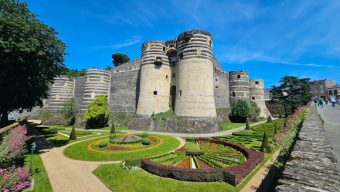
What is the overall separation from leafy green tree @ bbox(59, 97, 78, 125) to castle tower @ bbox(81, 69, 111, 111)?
4904mm

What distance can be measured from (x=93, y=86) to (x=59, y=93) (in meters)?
12.3

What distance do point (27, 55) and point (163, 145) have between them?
16.2 meters

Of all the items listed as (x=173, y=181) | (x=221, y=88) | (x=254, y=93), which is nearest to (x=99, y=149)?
(x=173, y=181)

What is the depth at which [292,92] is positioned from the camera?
153 feet

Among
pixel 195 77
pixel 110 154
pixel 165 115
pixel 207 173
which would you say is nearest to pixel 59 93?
pixel 165 115

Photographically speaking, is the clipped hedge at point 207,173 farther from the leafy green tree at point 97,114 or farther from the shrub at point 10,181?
the leafy green tree at point 97,114

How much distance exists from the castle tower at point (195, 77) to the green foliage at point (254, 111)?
53.1 feet

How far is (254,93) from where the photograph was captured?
4869 centimetres

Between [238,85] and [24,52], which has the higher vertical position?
[238,85]

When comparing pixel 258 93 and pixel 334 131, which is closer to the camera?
pixel 334 131

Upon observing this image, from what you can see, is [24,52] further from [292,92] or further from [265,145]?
[292,92]

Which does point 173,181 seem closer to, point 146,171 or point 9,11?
point 146,171

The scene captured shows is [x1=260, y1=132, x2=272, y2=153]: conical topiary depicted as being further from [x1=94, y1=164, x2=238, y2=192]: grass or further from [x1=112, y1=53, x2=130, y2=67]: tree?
[x1=112, y1=53, x2=130, y2=67]: tree

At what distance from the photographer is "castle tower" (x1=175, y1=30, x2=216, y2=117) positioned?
32031mm
